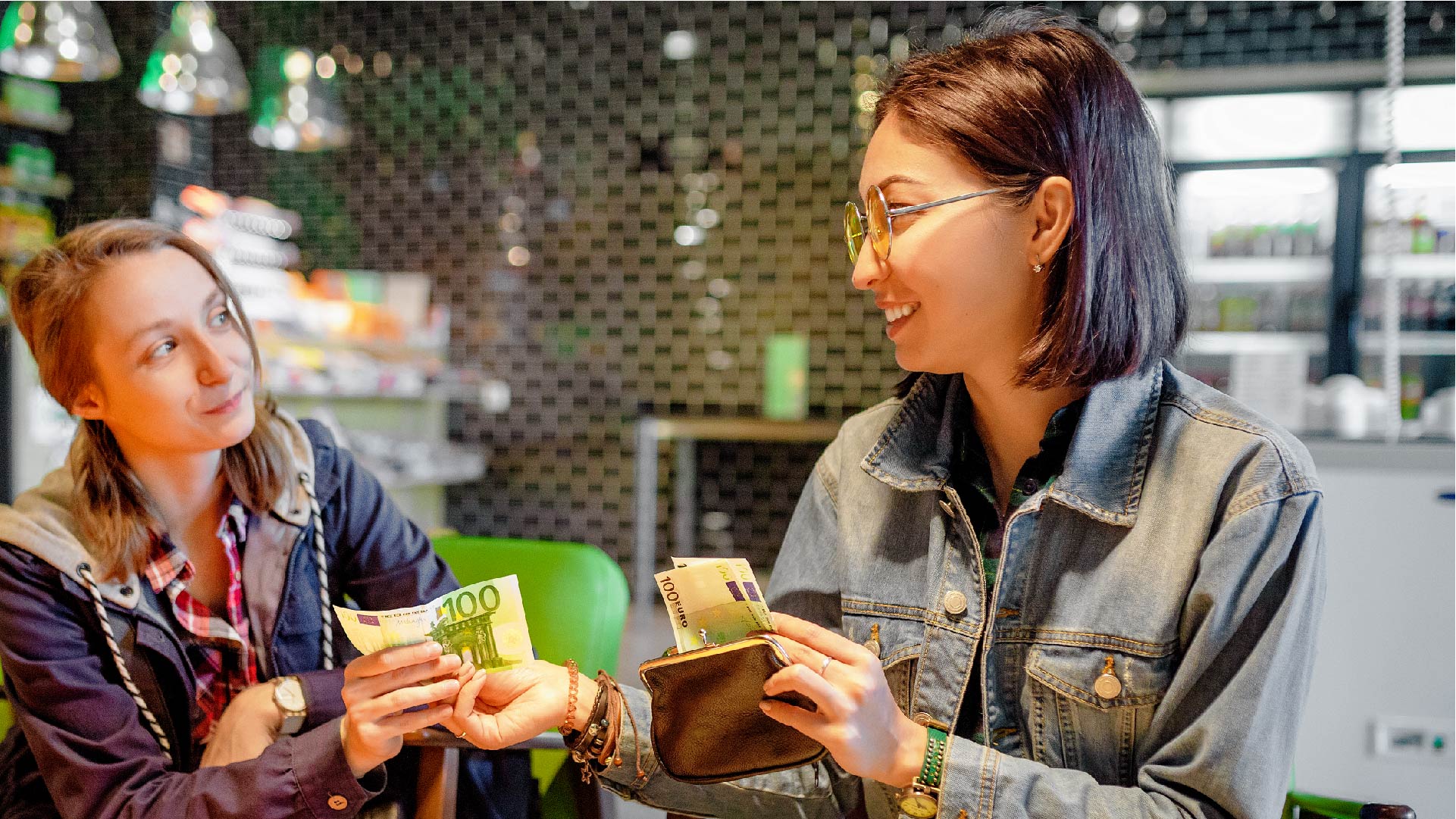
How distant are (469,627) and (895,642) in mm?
534

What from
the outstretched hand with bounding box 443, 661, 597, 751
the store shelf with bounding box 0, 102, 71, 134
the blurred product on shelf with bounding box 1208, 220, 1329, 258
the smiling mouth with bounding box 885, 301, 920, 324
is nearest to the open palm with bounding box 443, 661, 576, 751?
the outstretched hand with bounding box 443, 661, 597, 751

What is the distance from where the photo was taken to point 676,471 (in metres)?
5.56

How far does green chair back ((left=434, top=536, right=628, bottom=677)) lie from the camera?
1.81 m

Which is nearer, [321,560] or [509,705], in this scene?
[509,705]

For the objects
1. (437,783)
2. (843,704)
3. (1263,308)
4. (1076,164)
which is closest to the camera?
(843,704)

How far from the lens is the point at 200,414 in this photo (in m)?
1.41

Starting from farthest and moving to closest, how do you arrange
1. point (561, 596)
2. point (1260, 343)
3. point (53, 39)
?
point (1260, 343), point (53, 39), point (561, 596)

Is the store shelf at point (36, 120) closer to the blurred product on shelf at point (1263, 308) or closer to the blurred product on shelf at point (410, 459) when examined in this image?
the blurred product on shelf at point (410, 459)

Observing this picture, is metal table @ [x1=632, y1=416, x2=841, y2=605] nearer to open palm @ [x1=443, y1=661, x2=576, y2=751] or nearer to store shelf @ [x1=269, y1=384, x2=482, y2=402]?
store shelf @ [x1=269, y1=384, x2=482, y2=402]

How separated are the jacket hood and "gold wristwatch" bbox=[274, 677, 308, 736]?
226 mm

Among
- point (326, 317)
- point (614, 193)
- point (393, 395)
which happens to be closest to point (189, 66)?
point (326, 317)

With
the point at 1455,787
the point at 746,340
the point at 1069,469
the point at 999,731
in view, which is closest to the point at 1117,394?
the point at 1069,469

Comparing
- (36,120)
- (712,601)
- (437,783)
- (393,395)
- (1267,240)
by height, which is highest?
(36,120)

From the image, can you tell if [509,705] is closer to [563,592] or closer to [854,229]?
[563,592]
